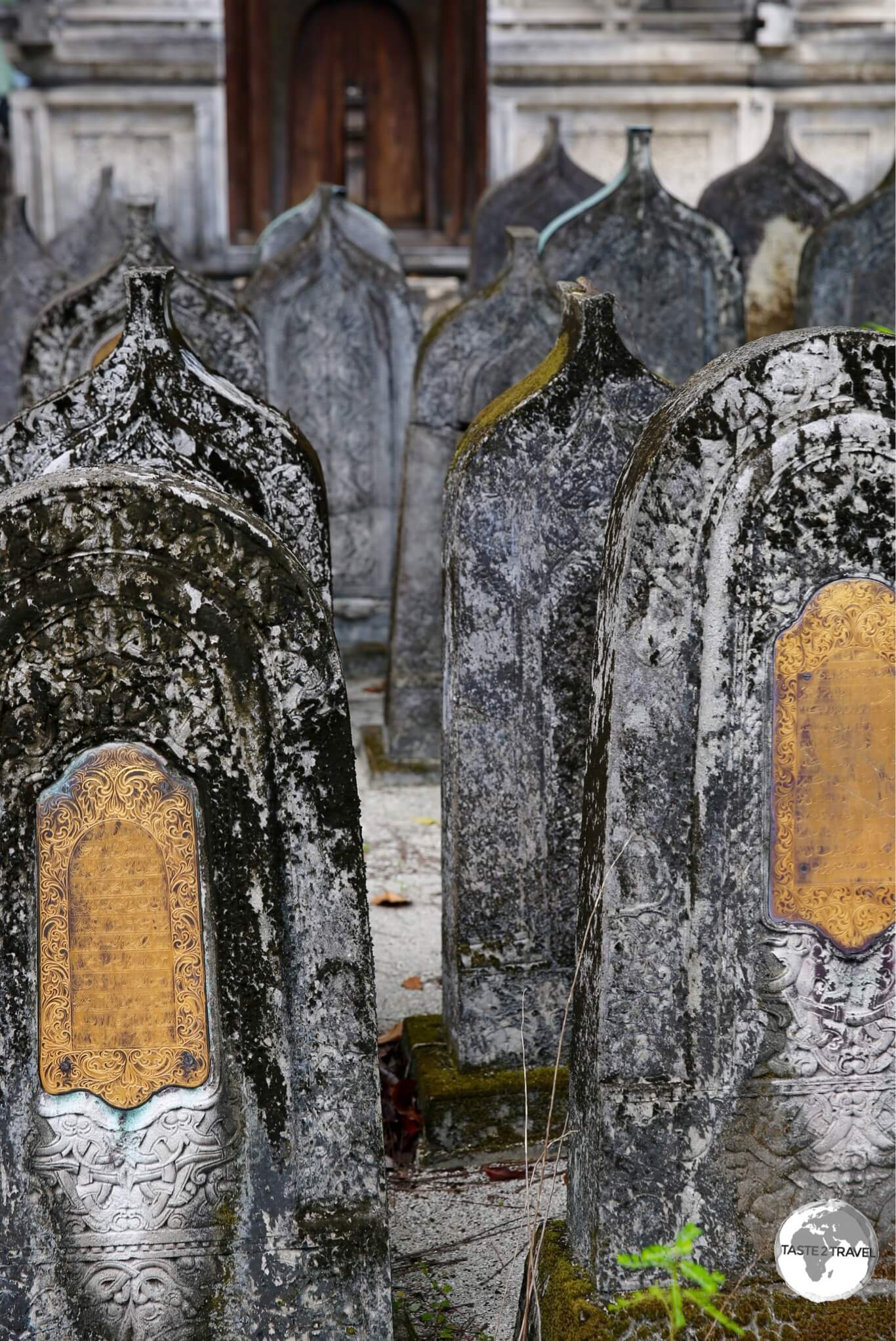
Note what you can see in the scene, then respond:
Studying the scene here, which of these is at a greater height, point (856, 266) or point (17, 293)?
point (856, 266)

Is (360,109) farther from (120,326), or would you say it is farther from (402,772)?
(402,772)

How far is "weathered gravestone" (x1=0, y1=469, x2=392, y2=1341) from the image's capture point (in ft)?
8.18

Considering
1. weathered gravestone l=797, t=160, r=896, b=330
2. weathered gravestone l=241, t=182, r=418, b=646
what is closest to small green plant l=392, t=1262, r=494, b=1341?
weathered gravestone l=241, t=182, r=418, b=646

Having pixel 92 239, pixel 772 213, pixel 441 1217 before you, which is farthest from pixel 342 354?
pixel 441 1217

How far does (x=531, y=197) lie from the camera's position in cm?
1010

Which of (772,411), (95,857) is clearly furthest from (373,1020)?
(772,411)

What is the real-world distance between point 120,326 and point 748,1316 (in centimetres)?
433

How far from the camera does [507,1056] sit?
3.96m

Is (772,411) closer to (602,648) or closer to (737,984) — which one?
(602,648)

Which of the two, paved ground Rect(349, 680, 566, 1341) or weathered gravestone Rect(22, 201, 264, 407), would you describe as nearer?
paved ground Rect(349, 680, 566, 1341)

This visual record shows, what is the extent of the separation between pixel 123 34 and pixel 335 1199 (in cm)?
1089

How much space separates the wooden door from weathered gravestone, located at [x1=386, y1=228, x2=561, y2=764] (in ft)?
24.0

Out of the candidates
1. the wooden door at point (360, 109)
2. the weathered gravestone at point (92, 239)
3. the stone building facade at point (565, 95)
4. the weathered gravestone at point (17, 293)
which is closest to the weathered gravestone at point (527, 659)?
the weathered gravestone at point (17, 293)

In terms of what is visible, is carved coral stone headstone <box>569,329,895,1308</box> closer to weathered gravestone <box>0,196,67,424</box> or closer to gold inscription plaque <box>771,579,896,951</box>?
gold inscription plaque <box>771,579,896,951</box>
